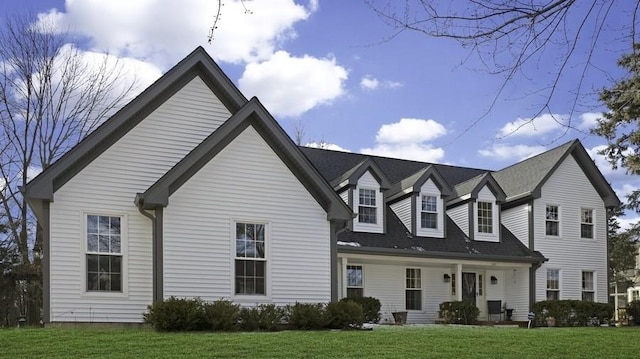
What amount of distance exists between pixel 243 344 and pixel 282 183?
6773 millimetres

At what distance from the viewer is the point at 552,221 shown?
28656mm

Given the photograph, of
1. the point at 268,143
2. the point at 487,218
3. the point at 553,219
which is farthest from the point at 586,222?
the point at 268,143

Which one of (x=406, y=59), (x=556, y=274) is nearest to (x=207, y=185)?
Answer: (x=406, y=59)

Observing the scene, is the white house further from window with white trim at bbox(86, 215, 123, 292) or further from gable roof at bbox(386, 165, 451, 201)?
gable roof at bbox(386, 165, 451, 201)

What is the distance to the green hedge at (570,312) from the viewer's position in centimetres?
2608

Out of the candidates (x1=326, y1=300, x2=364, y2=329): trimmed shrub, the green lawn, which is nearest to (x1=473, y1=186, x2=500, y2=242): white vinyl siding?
(x1=326, y1=300, x2=364, y2=329): trimmed shrub

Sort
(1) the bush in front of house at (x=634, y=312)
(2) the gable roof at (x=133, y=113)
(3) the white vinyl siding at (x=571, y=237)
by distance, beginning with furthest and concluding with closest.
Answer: (3) the white vinyl siding at (x=571, y=237) → (1) the bush in front of house at (x=634, y=312) → (2) the gable roof at (x=133, y=113)

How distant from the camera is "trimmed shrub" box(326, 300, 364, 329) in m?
16.6

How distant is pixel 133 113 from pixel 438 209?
537 inches

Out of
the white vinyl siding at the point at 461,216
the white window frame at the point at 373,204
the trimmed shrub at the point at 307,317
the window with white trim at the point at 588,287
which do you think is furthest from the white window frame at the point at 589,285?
the trimmed shrub at the point at 307,317

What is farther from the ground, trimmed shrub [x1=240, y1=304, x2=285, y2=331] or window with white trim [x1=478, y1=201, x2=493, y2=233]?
window with white trim [x1=478, y1=201, x2=493, y2=233]

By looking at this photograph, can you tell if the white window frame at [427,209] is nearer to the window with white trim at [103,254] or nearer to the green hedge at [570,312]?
the green hedge at [570,312]

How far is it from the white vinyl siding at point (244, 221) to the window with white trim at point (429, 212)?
8.91 m

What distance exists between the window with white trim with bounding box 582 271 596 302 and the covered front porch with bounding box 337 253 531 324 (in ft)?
10.2
